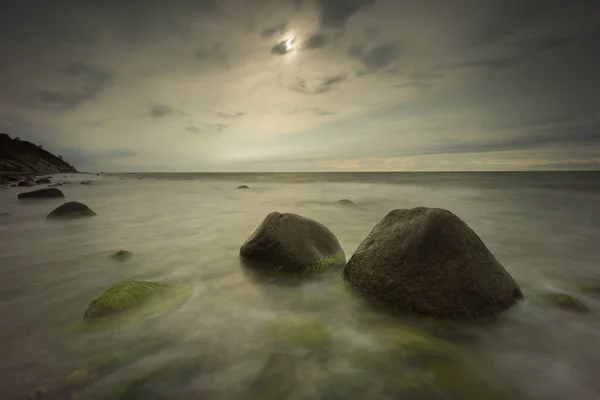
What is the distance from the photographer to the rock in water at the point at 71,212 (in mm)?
8752

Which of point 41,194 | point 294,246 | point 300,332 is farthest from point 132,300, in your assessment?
point 41,194

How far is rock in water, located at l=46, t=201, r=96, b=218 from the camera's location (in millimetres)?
8752

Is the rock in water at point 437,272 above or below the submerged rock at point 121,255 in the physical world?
above

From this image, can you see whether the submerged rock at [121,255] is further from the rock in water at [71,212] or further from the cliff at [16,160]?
the cliff at [16,160]

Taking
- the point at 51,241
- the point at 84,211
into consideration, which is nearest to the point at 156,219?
the point at 84,211

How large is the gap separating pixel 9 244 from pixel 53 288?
3635mm

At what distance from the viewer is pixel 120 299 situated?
10.6ft

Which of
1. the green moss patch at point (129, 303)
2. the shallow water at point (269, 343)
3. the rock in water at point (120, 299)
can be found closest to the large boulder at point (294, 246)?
the shallow water at point (269, 343)

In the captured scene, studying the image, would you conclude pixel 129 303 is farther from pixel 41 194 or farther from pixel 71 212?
pixel 41 194

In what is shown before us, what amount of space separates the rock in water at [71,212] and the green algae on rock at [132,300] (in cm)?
732

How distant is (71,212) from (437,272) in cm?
1060

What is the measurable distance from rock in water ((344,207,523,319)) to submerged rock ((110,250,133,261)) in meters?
4.40

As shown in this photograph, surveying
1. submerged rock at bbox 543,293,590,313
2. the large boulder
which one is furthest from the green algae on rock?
submerged rock at bbox 543,293,590,313

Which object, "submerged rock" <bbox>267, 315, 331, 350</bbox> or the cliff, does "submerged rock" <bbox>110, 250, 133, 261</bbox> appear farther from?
the cliff
